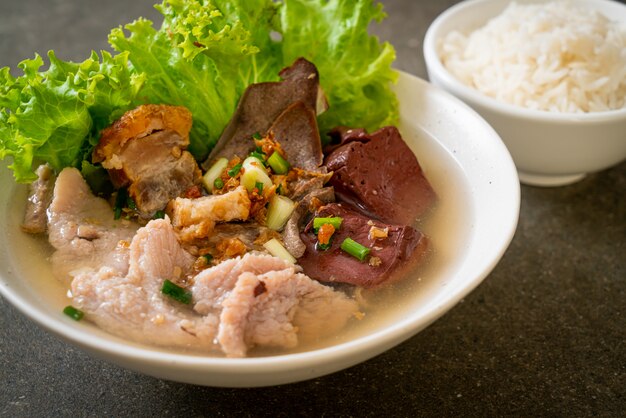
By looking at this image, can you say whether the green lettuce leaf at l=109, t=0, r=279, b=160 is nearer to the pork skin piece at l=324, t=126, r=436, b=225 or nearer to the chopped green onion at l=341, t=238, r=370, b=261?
the pork skin piece at l=324, t=126, r=436, b=225

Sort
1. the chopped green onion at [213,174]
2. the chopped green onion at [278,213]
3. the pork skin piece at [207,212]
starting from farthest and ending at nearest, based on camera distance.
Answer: the chopped green onion at [213,174], the chopped green onion at [278,213], the pork skin piece at [207,212]

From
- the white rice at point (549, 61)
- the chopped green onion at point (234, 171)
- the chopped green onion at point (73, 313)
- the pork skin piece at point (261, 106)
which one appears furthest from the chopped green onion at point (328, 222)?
the white rice at point (549, 61)

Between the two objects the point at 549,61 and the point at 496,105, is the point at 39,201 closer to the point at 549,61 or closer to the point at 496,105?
the point at 496,105

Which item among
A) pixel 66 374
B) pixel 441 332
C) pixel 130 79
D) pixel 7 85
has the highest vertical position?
pixel 7 85

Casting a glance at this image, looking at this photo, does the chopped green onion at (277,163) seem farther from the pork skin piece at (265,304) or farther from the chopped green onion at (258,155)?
the pork skin piece at (265,304)

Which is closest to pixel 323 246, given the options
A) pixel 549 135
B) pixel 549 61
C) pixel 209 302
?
pixel 209 302

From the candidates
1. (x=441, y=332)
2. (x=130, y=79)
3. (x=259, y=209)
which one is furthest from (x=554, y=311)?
(x=130, y=79)

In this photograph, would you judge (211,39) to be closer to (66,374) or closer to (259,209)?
(259,209)
